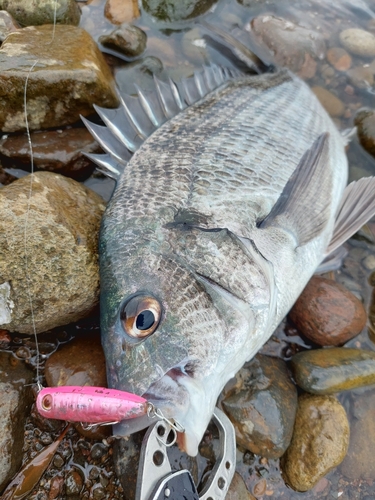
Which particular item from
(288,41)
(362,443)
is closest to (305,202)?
(362,443)

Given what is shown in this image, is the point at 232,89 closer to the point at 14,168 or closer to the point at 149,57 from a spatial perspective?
the point at 149,57

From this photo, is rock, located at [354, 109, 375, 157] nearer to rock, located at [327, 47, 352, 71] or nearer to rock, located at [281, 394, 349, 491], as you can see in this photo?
rock, located at [327, 47, 352, 71]

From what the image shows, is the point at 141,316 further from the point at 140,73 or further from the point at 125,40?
the point at 125,40

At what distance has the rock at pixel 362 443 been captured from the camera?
9.18 feet

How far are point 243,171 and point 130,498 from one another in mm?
2344

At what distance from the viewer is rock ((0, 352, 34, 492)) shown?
2.29 metres

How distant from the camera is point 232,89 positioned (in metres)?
3.68

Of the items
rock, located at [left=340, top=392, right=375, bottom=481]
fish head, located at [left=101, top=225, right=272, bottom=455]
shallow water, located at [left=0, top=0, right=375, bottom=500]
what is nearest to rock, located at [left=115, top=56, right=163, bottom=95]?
shallow water, located at [left=0, top=0, right=375, bottom=500]

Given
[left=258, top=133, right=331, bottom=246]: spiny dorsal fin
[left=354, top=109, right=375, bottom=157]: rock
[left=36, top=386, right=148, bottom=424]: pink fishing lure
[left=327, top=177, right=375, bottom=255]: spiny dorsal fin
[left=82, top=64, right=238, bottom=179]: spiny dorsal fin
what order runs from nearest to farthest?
1. [left=36, top=386, right=148, bottom=424]: pink fishing lure
2. [left=258, top=133, right=331, bottom=246]: spiny dorsal fin
3. [left=82, top=64, right=238, bottom=179]: spiny dorsal fin
4. [left=327, top=177, right=375, bottom=255]: spiny dorsal fin
5. [left=354, top=109, right=375, bottom=157]: rock

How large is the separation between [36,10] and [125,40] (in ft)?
3.23

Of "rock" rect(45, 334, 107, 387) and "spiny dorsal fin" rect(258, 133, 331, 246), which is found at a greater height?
"spiny dorsal fin" rect(258, 133, 331, 246)

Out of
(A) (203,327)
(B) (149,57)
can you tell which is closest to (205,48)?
(B) (149,57)

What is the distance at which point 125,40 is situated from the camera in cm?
402

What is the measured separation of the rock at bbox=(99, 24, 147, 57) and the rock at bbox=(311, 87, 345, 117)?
2129 mm
